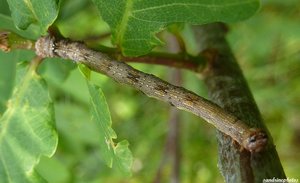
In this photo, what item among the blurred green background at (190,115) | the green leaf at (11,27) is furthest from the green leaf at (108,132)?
the blurred green background at (190,115)

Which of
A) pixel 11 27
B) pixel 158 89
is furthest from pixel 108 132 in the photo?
pixel 11 27

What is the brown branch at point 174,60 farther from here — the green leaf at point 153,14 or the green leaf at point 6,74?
the green leaf at point 6,74

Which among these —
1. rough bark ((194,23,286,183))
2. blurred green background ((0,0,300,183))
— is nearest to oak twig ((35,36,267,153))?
rough bark ((194,23,286,183))

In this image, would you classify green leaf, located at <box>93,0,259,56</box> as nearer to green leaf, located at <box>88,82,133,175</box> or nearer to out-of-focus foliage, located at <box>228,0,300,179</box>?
green leaf, located at <box>88,82,133,175</box>

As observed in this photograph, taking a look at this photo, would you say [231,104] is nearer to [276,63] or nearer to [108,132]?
[108,132]

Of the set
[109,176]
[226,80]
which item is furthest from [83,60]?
[109,176]

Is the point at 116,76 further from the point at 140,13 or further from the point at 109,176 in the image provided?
the point at 109,176

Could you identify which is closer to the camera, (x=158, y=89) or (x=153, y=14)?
(x=158, y=89)
